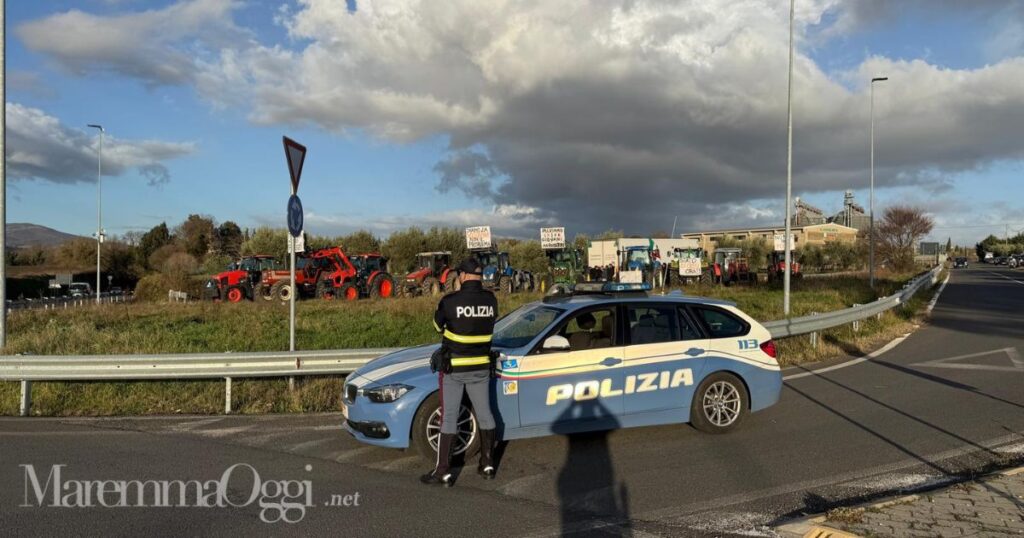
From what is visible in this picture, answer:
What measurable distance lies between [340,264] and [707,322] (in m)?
22.1

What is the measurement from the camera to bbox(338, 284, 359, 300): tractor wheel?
86.8 feet

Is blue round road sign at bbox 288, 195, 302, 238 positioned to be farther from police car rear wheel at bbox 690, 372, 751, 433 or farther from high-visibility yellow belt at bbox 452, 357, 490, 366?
police car rear wheel at bbox 690, 372, 751, 433

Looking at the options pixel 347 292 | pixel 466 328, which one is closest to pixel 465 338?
pixel 466 328

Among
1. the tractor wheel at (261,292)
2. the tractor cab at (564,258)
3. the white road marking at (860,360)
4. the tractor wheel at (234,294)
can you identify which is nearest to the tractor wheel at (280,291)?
the tractor wheel at (261,292)

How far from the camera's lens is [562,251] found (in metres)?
33.6

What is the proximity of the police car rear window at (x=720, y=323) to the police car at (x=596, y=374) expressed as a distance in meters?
0.01

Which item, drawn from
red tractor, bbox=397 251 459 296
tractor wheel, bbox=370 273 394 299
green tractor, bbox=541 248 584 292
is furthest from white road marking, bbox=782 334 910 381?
tractor wheel, bbox=370 273 394 299

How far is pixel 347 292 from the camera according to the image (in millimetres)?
26641

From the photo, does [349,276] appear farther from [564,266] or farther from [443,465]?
[443,465]

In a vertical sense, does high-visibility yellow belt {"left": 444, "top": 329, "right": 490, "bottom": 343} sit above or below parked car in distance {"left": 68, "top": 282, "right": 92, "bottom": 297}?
above

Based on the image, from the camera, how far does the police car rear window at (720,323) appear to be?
281 inches

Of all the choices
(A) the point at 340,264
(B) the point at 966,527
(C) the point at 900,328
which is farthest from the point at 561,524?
(A) the point at 340,264

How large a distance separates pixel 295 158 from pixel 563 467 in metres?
5.66

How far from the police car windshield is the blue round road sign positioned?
137 inches
